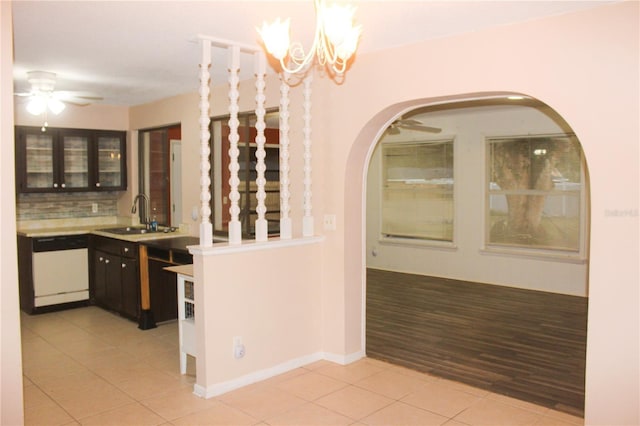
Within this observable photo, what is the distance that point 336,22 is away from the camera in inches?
97.7

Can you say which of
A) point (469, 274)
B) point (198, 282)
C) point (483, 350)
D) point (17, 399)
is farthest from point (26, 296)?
point (469, 274)

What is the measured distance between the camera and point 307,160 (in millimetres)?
4516

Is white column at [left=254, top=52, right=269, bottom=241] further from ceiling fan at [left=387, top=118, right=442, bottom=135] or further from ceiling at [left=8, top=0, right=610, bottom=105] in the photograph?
ceiling fan at [left=387, top=118, right=442, bottom=135]

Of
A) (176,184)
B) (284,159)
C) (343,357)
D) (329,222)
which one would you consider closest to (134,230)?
(176,184)

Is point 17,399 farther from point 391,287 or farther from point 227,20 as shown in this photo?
point 391,287

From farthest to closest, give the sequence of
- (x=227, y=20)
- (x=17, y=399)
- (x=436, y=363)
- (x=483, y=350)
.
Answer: (x=483, y=350)
(x=436, y=363)
(x=227, y=20)
(x=17, y=399)

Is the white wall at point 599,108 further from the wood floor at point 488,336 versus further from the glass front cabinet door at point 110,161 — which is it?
the glass front cabinet door at point 110,161

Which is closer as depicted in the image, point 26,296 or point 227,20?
point 227,20

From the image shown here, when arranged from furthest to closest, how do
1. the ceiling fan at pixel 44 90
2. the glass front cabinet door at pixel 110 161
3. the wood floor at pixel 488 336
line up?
the glass front cabinet door at pixel 110 161 → the ceiling fan at pixel 44 90 → the wood floor at pixel 488 336

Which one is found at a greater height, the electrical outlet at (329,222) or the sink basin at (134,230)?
the electrical outlet at (329,222)

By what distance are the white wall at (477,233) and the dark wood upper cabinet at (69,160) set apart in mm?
4463

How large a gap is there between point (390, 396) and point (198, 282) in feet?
5.09

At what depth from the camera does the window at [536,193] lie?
7.36m

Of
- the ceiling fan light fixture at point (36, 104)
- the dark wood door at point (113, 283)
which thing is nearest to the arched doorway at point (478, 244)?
the dark wood door at point (113, 283)
